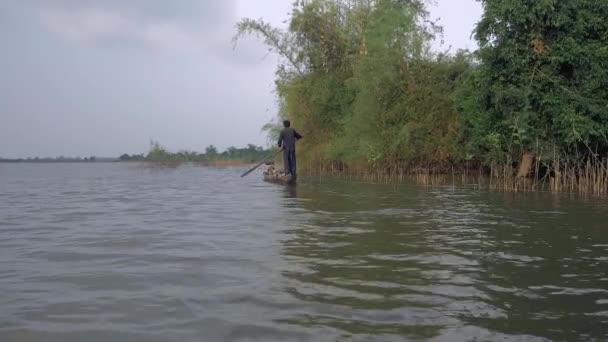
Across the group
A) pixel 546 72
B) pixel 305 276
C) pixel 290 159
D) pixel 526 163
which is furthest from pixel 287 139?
pixel 305 276

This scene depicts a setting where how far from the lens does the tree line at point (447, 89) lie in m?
14.2

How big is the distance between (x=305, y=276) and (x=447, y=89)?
54.0ft

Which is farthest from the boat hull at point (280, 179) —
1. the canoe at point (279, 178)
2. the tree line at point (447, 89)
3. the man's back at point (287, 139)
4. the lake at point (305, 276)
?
the lake at point (305, 276)

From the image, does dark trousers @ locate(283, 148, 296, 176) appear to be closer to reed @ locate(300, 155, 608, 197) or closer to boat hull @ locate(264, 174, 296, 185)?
boat hull @ locate(264, 174, 296, 185)

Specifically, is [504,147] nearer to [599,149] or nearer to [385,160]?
[599,149]

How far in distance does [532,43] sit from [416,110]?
19.9 feet

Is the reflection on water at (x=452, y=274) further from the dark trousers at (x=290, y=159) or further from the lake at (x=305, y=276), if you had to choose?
the dark trousers at (x=290, y=159)

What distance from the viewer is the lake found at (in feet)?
11.2

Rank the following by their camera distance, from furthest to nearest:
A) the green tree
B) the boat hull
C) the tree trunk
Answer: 1. the tree trunk
2. the boat hull
3. the green tree

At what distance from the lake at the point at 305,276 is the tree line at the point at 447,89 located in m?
5.97

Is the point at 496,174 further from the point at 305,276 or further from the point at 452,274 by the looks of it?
the point at 305,276

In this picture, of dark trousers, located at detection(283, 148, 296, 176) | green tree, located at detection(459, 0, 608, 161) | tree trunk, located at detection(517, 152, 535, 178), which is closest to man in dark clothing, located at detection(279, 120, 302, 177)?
dark trousers, located at detection(283, 148, 296, 176)

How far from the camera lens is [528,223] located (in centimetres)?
799

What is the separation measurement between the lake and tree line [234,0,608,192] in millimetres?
5972
